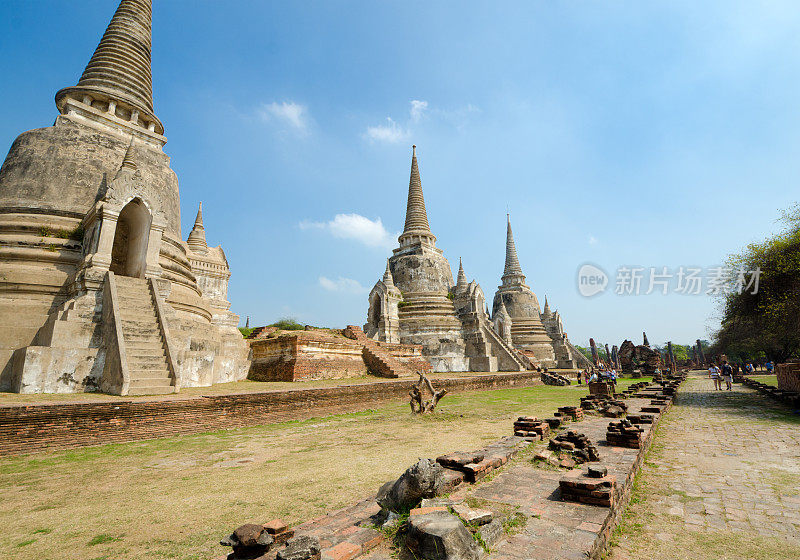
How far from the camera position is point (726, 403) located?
13523 mm

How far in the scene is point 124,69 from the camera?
16.5 m

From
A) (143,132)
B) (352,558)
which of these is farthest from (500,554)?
(143,132)

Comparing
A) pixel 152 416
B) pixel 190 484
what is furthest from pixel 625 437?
pixel 152 416

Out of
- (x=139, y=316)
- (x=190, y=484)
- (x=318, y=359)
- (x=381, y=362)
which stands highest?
(x=139, y=316)

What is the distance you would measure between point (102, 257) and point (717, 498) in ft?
45.5

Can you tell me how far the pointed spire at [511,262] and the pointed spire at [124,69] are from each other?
34.7m

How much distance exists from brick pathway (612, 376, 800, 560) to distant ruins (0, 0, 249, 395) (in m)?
9.70

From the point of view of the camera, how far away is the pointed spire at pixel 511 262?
141 feet

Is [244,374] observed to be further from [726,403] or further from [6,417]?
[726,403]

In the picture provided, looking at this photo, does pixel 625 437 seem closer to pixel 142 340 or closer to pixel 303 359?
pixel 142 340

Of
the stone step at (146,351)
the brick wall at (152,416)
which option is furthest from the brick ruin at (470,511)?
the stone step at (146,351)

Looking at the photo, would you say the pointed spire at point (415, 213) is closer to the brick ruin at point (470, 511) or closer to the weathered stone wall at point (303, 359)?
the weathered stone wall at point (303, 359)

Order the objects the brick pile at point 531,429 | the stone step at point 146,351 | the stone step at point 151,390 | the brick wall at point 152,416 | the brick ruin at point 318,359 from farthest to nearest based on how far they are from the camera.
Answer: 1. the brick ruin at point 318,359
2. the stone step at point 146,351
3. the stone step at point 151,390
4. the brick pile at point 531,429
5. the brick wall at point 152,416

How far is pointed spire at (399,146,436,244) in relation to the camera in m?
30.8
